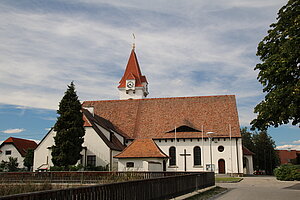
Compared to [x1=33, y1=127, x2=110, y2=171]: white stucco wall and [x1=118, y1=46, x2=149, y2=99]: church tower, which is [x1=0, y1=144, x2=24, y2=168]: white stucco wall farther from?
[x1=118, y1=46, x2=149, y2=99]: church tower

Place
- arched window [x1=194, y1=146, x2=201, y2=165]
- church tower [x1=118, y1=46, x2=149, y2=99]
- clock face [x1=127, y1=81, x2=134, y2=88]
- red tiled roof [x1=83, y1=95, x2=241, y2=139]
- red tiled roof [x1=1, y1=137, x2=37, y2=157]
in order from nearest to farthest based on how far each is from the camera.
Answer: arched window [x1=194, y1=146, x2=201, y2=165], red tiled roof [x1=83, y1=95, x2=241, y2=139], red tiled roof [x1=1, y1=137, x2=37, y2=157], church tower [x1=118, y1=46, x2=149, y2=99], clock face [x1=127, y1=81, x2=134, y2=88]

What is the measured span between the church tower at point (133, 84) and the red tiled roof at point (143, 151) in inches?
1167

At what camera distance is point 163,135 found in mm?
44062

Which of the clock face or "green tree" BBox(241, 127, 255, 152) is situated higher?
the clock face

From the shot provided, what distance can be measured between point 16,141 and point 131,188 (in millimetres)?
55594

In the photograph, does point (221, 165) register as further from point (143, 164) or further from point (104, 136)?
point (104, 136)

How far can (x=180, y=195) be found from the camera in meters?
15.3

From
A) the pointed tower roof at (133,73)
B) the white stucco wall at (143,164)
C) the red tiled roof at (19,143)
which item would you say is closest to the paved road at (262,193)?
the white stucco wall at (143,164)

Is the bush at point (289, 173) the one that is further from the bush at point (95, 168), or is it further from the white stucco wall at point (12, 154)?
the white stucco wall at point (12, 154)

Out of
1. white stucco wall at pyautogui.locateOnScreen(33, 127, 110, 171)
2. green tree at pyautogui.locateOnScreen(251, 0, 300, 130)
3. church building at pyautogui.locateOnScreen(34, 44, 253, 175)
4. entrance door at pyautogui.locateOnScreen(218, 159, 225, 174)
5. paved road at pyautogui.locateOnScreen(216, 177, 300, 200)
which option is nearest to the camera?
paved road at pyautogui.locateOnScreen(216, 177, 300, 200)

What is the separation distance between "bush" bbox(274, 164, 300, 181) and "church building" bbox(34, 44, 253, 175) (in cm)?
707

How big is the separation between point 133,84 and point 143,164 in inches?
1347

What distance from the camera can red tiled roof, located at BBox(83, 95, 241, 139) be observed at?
43656 mm

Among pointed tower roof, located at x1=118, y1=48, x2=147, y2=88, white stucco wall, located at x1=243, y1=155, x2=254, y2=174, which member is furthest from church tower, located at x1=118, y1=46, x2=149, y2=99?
white stucco wall, located at x1=243, y1=155, x2=254, y2=174
